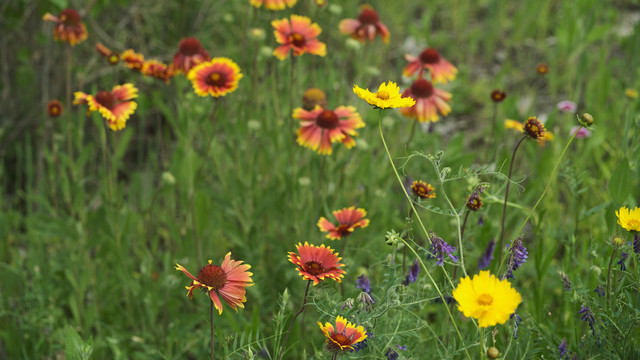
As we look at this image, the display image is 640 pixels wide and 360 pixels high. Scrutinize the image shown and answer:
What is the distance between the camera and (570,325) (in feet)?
5.16

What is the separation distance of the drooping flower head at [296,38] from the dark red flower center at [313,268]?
914 millimetres

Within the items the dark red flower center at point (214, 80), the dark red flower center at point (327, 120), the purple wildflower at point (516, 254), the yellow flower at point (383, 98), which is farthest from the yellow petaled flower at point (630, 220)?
the dark red flower center at point (214, 80)

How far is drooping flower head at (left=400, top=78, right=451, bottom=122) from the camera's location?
71.2 inches

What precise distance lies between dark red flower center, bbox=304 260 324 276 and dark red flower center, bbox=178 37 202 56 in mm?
1057

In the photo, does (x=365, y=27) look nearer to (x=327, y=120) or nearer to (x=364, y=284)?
(x=327, y=120)

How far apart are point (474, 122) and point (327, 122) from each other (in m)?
1.85

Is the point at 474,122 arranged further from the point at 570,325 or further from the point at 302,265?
the point at 302,265

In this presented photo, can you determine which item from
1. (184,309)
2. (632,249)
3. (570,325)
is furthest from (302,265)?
(184,309)

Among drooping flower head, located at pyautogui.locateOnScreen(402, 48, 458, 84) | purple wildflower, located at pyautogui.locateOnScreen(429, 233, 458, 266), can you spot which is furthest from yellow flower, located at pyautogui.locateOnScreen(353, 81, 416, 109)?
drooping flower head, located at pyautogui.locateOnScreen(402, 48, 458, 84)

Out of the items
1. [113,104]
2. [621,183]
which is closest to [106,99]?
Answer: [113,104]

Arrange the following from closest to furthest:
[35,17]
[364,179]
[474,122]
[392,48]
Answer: [364,179] < [35,17] < [474,122] < [392,48]

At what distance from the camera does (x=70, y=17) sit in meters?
1.82

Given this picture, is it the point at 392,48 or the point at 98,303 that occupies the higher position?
the point at 392,48

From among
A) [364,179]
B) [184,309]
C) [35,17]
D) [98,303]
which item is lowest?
→ [184,309]
